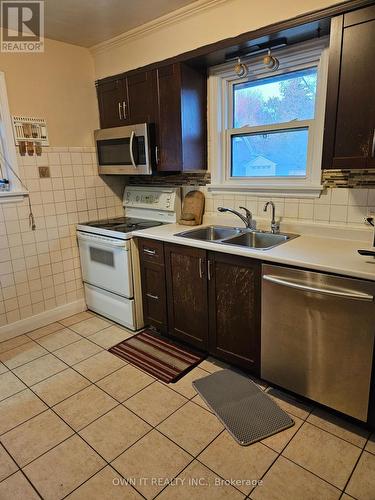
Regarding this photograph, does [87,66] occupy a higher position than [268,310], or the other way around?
[87,66]

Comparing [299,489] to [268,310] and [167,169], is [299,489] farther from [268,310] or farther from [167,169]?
[167,169]

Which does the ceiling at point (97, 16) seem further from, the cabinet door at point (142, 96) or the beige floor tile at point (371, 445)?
the beige floor tile at point (371, 445)

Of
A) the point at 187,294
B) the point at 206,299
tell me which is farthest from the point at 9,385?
the point at 206,299

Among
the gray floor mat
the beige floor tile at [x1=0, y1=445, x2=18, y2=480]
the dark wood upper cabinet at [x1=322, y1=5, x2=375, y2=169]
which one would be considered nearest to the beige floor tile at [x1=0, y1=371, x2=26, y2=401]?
the beige floor tile at [x1=0, y1=445, x2=18, y2=480]

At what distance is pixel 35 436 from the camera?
1766 millimetres

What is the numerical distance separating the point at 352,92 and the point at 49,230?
8.33 feet

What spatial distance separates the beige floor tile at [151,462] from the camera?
4.89 feet

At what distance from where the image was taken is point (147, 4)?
2.22 metres

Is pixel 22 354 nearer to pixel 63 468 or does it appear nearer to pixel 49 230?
pixel 49 230

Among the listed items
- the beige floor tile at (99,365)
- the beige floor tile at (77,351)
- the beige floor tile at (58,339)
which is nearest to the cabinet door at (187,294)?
the beige floor tile at (99,365)

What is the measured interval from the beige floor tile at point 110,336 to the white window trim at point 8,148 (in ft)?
4.36

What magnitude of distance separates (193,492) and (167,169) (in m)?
2.13

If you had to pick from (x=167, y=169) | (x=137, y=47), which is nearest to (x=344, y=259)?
(x=167, y=169)

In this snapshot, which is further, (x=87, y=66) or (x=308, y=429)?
(x=87, y=66)
